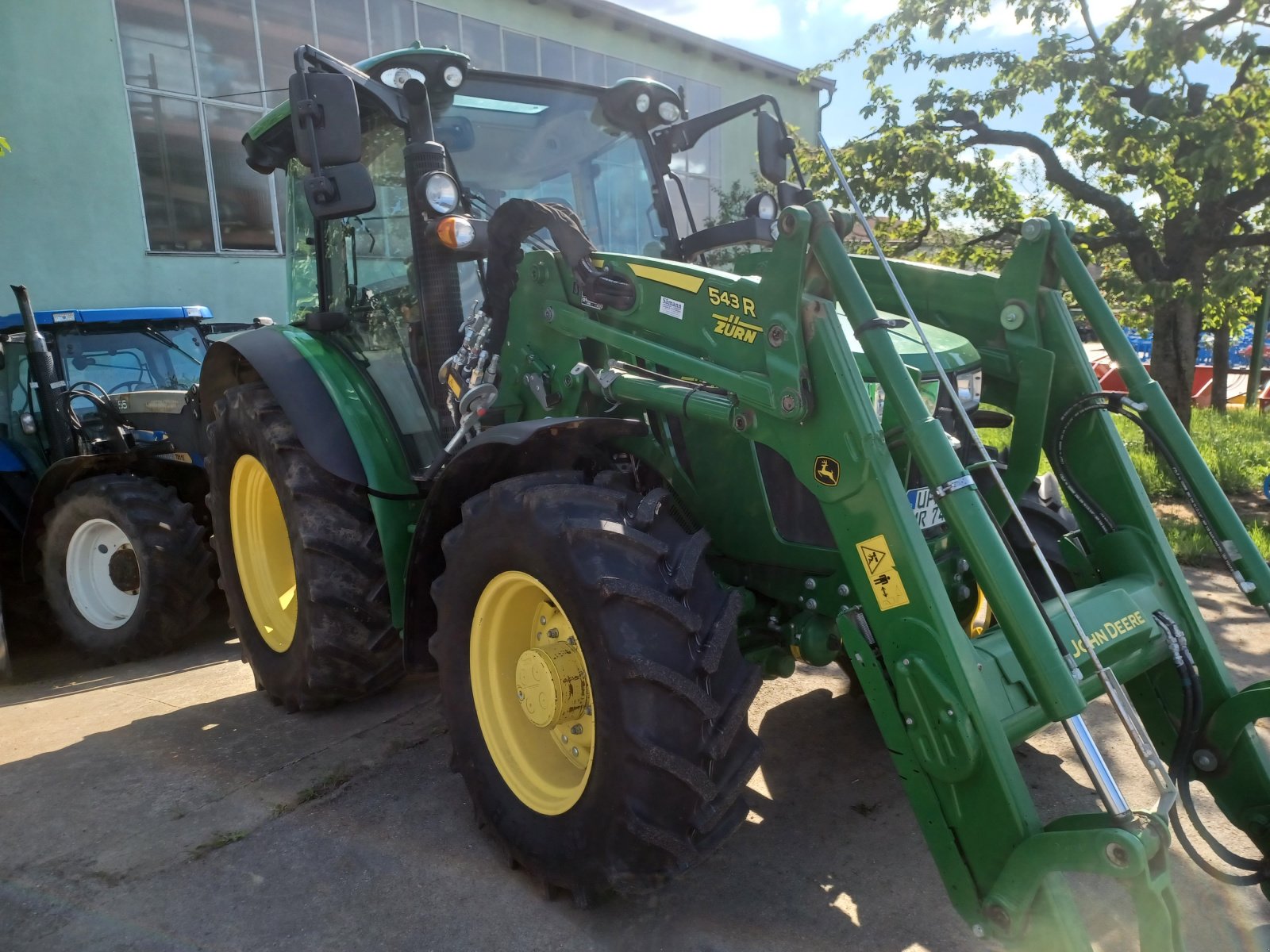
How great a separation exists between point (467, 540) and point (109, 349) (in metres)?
4.77

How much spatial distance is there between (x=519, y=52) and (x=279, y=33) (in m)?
3.68

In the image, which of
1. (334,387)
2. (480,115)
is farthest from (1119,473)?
(334,387)

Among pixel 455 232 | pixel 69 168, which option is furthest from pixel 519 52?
pixel 455 232

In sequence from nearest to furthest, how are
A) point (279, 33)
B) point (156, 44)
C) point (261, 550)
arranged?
point (261, 550) < point (156, 44) < point (279, 33)

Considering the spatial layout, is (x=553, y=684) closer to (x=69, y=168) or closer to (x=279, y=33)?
(x=69, y=168)

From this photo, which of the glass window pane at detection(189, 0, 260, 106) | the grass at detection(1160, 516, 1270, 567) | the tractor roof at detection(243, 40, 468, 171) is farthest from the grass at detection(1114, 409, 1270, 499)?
the glass window pane at detection(189, 0, 260, 106)

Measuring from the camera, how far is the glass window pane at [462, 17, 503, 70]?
13664 mm

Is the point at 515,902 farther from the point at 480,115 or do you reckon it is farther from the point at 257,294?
the point at 257,294

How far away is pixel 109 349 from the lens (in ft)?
20.4

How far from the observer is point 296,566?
3455 millimetres

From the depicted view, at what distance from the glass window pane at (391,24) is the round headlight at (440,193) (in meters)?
11.2

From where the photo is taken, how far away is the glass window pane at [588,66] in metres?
15.0

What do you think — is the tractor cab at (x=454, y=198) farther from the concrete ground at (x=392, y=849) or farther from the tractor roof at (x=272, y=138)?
the concrete ground at (x=392, y=849)

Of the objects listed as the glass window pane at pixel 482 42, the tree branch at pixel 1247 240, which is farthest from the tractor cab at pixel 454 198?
the glass window pane at pixel 482 42
